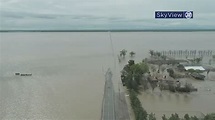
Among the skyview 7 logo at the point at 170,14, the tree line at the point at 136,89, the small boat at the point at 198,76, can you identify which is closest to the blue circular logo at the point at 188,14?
the skyview 7 logo at the point at 170,14

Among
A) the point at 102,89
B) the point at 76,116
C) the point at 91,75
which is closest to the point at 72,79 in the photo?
the point at 91,75

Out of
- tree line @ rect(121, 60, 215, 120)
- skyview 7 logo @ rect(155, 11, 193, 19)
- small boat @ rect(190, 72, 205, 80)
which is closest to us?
skyview 7 logo @ rect(155, 11, 193, 19)

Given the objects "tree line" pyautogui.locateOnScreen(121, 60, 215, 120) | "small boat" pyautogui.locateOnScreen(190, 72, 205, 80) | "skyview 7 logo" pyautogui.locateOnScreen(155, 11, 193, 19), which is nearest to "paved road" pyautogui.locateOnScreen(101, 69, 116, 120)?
"tree line" pyautogui.locateOnScreen(121, 60, 215, 120)

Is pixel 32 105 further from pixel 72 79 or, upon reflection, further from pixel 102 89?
pixel 72 79

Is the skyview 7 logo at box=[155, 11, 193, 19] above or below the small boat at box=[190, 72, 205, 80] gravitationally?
above

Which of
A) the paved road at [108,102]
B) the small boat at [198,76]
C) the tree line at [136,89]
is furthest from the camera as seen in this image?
the small boat at [198,76]

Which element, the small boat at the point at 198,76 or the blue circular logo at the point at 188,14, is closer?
the blue circular logo at the point at 188,14

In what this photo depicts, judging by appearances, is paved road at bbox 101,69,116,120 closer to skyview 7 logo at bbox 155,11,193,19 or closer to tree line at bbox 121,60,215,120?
tree line at bbox 121,60,215,120

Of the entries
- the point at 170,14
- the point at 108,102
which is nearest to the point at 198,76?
the point at 108,102

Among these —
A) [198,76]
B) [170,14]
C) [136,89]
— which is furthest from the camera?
[198,76]

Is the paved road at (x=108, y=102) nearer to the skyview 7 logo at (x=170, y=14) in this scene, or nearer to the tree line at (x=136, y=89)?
the tree line at (x=136, y=89)

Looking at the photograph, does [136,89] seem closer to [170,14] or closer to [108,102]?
[108,102]
